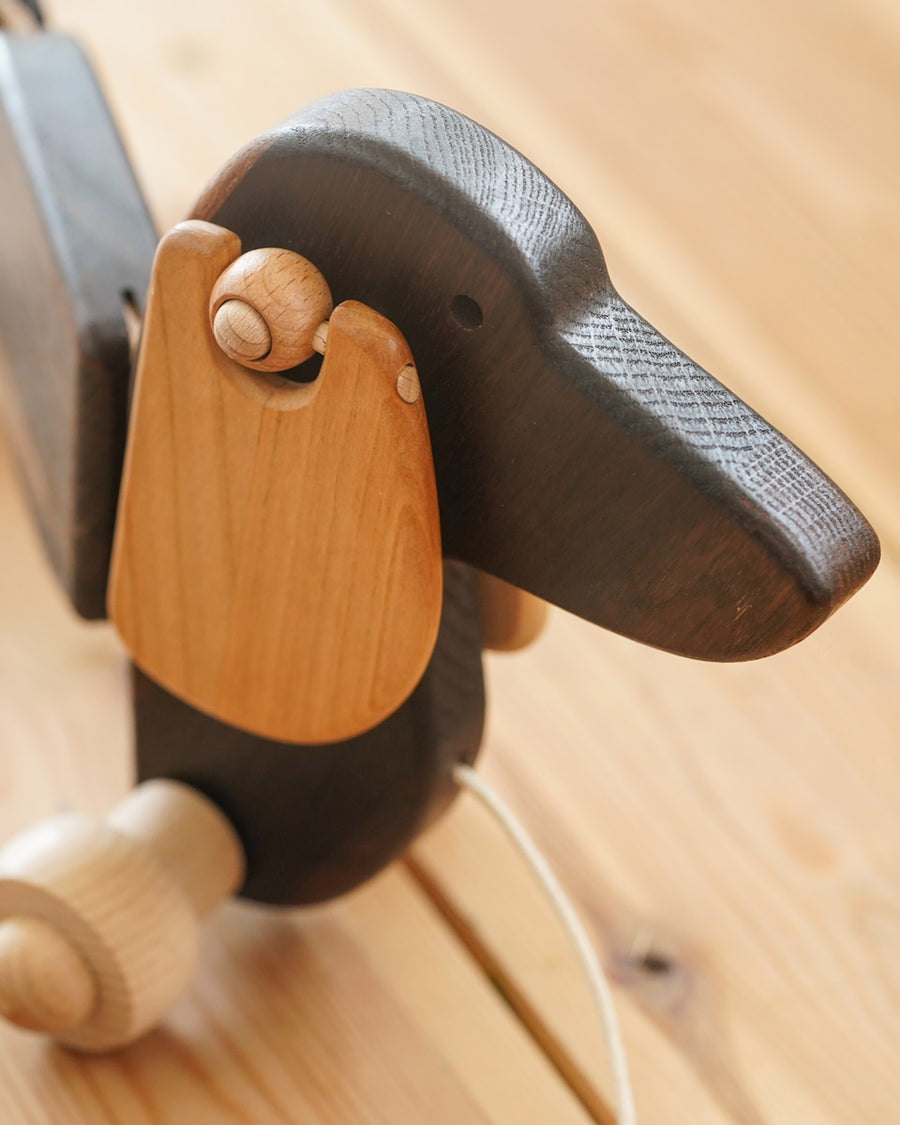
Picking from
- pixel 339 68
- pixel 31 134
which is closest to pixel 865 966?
pixel 31 134

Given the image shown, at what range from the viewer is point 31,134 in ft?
1.61

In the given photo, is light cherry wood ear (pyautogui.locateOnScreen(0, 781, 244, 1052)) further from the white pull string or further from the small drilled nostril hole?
the small drilled nostril hole

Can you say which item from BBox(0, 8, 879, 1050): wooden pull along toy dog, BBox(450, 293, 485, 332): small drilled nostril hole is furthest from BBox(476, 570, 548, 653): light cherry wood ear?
BBox(450, 293, 485, 332): small drilled nostril hole

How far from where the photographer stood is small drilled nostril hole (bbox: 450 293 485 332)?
0.32m

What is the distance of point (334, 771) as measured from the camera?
0.44 meters

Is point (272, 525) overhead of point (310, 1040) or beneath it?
overhead

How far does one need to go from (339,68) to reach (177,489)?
0.54m

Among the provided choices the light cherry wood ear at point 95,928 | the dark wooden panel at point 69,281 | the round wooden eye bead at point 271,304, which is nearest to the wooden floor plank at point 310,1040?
the light cherry wood ear at point 95,928

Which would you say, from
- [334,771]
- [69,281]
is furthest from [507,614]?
[69,281]

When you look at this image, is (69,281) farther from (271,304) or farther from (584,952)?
(584,952)

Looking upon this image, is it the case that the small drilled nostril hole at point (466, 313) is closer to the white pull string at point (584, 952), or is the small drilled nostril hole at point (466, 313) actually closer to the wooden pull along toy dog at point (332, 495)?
the wooden pull along toy dog at point (332, 495)

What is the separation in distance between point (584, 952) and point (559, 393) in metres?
0.22

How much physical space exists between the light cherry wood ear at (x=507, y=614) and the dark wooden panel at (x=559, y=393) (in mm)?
66

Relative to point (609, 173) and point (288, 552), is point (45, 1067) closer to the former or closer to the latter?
point (288, 552)
